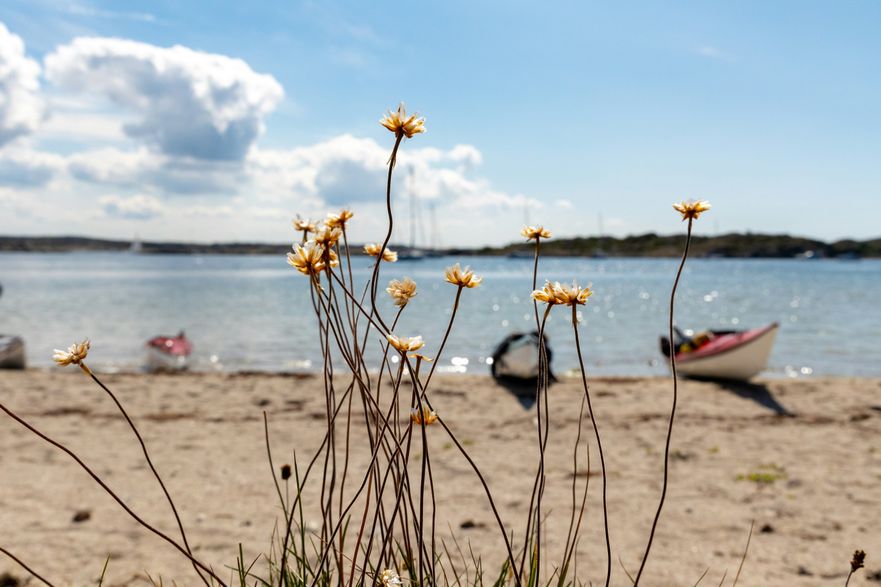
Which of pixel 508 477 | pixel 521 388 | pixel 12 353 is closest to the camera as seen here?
pixel 508 477

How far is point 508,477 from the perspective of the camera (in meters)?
6.49

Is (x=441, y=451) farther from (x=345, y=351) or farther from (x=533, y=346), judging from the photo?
(x=345, y=351)

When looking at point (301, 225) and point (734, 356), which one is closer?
point (301, 225)

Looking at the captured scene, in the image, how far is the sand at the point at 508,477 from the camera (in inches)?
180

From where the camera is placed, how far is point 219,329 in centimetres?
2630

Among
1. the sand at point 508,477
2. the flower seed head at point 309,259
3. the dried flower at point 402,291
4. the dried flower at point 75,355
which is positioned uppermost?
the flower seed head at point 309,259

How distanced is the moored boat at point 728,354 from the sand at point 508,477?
2.73ft

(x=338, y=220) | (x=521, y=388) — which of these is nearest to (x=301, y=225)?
(x=338, y=220)

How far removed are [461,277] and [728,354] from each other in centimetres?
1178

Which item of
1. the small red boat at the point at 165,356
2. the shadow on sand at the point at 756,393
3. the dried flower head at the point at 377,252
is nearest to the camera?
the dried flower head at the point at 377,252

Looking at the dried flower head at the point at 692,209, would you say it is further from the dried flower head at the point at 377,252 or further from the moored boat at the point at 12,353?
the moored boat at the point at 12,353

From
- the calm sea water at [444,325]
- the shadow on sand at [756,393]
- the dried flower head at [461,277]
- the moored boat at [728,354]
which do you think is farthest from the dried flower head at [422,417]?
the calm sea water at [444,325]

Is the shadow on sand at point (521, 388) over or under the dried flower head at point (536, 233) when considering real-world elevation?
under

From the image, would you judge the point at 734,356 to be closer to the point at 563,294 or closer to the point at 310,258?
the point at 563,294
